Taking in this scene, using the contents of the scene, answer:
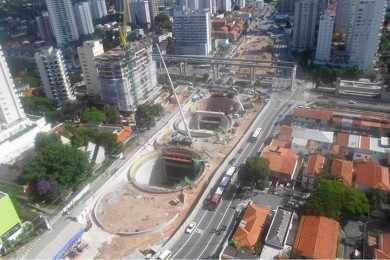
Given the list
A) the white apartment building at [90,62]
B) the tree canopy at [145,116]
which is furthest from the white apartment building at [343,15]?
the white apartment building at [90,62]

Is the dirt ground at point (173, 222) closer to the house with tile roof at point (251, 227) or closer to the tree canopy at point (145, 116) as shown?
the house with tile roof at point (251, 227)

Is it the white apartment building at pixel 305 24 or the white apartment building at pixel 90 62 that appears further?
the white apartment building at pixel 305 24

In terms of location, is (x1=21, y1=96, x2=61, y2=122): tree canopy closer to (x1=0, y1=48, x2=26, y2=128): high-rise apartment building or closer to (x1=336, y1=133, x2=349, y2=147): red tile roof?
(x1=0, y1=48, x2=26, y2=128): high-rise apartment building

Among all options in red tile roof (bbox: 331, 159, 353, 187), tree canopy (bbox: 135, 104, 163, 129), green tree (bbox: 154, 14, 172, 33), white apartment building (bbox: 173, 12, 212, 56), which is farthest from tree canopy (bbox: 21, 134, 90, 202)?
green tree (bbox: 154, 14, 172, 33)

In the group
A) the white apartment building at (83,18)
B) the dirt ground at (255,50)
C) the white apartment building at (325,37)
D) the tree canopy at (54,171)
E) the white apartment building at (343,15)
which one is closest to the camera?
the tree canopy at (54,171)

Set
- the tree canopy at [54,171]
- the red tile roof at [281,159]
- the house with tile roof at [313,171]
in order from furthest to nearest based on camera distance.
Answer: the red tile roof at [281,159]
the house with tile roof at [313,171]
the tree canopy at [54,171]
